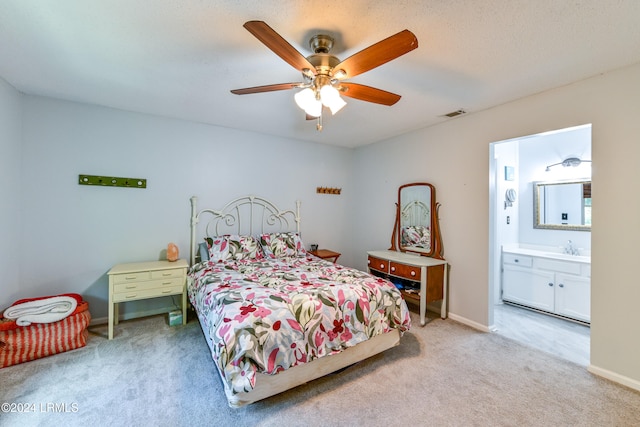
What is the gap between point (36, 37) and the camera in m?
A: 1.81

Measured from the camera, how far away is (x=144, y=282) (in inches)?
113

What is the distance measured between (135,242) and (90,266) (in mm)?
490

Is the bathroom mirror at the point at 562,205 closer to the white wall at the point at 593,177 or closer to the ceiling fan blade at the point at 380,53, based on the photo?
the white wall at the point at 593,177

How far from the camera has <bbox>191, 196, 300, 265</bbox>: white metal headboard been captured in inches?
142

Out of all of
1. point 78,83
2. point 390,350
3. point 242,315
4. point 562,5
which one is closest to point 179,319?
point 242,315

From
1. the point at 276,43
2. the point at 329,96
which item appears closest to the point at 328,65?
the point at 329,96

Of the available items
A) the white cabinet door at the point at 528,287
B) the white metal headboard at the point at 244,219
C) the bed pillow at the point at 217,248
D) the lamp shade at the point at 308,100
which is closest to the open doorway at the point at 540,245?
the white cabinet door at the point at 528,287

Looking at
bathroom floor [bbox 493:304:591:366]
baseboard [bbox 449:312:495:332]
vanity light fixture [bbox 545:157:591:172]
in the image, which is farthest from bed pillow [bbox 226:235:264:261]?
vanity light fixture [bbox 545:157:591:172]

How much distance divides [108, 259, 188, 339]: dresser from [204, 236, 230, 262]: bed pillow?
13.3 inches

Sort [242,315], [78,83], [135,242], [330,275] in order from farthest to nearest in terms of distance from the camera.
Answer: [135,242] → [330,275] → [78,83] → [242,315]

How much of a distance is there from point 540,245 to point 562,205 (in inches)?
25.0

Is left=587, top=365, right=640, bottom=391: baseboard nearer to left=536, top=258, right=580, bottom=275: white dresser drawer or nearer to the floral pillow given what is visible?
left=536, top=258, right=580, bottom=275: white dresser drawer

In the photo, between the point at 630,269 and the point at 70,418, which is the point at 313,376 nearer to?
the point at 70,418

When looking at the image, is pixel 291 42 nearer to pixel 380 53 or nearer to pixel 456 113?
pixel 380 53
